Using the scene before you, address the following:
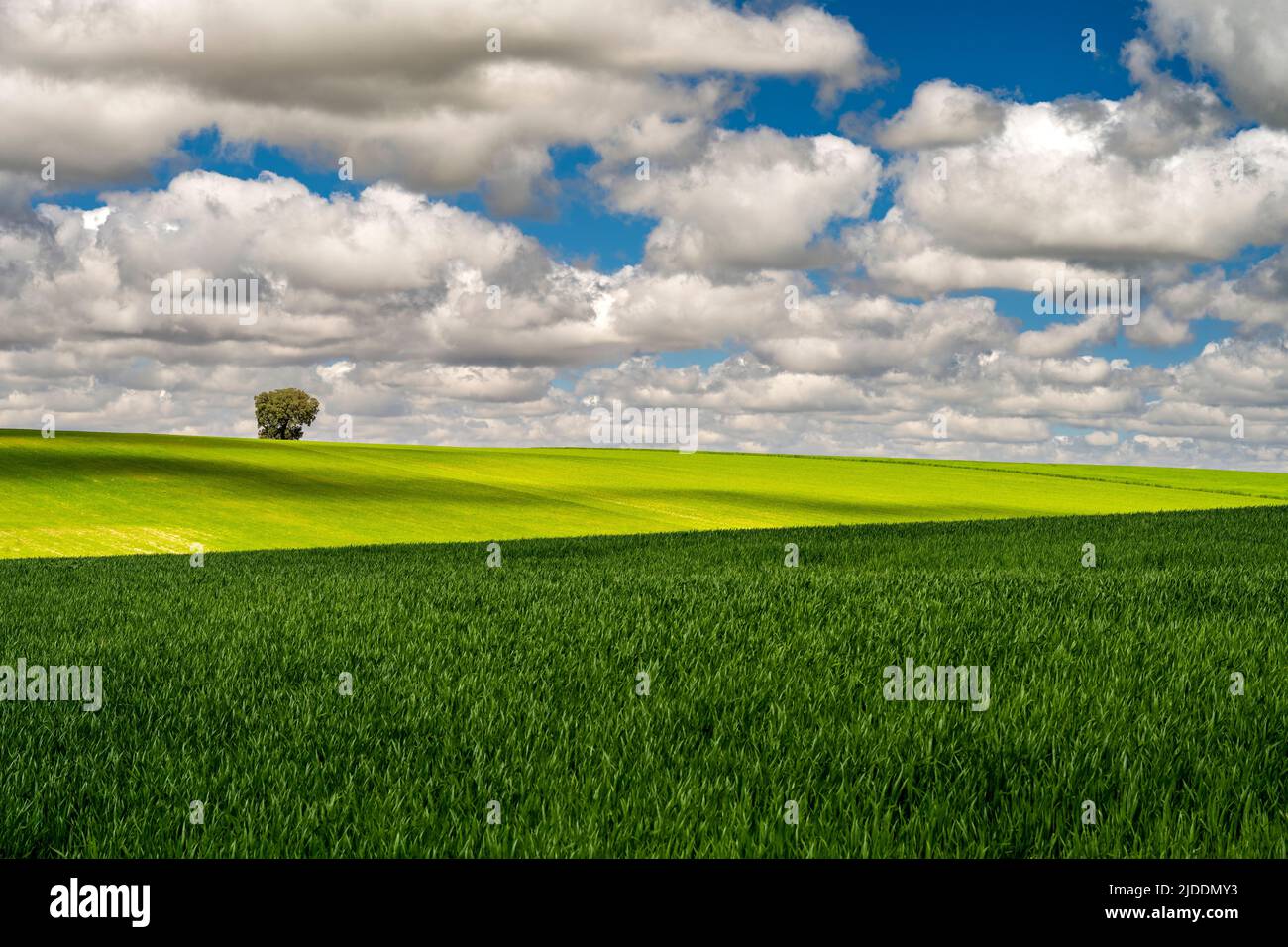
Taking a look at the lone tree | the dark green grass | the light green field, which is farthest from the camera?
the lone tree

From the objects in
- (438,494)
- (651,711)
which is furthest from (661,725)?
(438,494)

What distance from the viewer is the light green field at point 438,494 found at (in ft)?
149

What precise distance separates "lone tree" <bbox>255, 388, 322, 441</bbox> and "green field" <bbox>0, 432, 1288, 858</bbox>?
127 m

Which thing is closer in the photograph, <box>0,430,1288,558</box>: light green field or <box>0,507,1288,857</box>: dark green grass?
<box>0,507,1288,857</box>: dark green grass

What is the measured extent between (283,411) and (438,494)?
91.1 metres

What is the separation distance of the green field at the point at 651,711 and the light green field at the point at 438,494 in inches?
919

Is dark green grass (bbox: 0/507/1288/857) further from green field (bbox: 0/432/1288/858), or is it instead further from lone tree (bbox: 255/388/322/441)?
lone tree (bbox: 255/388/322/441)

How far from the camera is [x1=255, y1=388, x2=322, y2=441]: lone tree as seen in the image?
145000mm

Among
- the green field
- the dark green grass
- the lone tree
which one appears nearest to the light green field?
the green field

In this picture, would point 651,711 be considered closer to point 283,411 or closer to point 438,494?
point 438,494

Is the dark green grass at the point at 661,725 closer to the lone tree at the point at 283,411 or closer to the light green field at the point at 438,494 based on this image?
the light green field at the point at 438,494
